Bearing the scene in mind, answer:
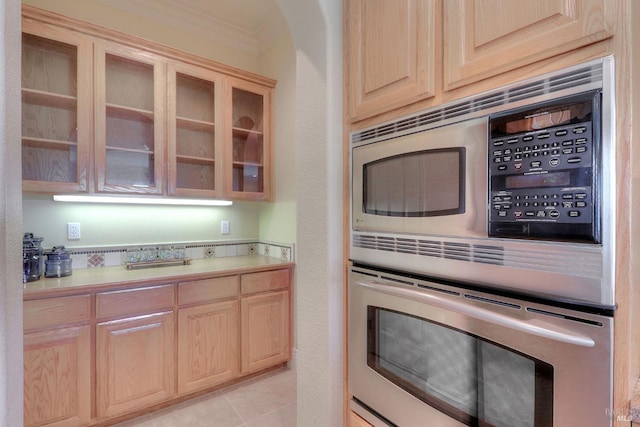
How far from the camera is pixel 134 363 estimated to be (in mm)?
1788

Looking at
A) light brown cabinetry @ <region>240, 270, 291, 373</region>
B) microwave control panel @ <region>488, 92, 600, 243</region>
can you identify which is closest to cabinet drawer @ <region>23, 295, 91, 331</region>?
light brown cabinetry @ <region>240, 270, 291, 373</region>

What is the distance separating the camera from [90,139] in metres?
1.88

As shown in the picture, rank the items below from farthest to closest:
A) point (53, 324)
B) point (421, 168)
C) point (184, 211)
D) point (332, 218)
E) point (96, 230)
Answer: point (184, 211) < point (96, 230) < point (53, 324) < point (332, 218) < point (421, 168)

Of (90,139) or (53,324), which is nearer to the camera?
(53,324)

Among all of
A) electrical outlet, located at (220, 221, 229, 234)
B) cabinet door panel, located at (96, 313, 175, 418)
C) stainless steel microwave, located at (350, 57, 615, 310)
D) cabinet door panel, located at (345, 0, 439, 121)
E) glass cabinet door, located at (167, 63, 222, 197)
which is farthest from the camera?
electrical outlet, located at (220, 221, 229, 234)

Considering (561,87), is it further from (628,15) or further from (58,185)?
(58,185)

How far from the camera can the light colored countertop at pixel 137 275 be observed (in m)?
1.60

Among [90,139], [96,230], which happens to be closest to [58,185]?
[90,139]

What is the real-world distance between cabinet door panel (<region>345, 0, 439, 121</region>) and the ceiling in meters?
1.68

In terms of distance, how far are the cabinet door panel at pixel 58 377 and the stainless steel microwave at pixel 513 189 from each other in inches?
70.7

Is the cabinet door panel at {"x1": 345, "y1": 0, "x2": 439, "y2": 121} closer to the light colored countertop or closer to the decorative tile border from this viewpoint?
the light colored countertop

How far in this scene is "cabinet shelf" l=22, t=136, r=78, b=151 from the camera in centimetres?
179

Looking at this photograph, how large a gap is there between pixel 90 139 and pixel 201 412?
76.3 inches

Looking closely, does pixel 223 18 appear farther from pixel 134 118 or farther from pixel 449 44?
pixel 449 44
